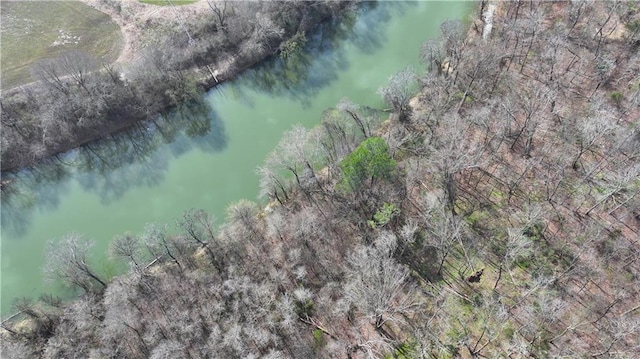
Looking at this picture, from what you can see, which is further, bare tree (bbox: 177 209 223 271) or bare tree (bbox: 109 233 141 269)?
bare tree (bbox: 177 209 223 271)

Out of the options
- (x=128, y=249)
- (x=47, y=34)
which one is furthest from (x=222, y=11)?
(x=128, y=249)

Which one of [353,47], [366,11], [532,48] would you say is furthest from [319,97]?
[532,48]

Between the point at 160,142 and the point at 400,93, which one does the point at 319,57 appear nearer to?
the point at 400,93

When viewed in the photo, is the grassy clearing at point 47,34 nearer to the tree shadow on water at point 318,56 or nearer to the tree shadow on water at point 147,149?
the tree shadow on water at point 147,149

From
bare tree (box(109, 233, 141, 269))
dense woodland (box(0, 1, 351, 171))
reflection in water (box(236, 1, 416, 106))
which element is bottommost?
bare tree (box(109, 233, 141, 269))

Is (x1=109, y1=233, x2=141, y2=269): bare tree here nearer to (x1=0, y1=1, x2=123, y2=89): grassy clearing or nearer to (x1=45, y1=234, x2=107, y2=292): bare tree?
(x1=45, y1=234, x2=107, y2=292): bare tree

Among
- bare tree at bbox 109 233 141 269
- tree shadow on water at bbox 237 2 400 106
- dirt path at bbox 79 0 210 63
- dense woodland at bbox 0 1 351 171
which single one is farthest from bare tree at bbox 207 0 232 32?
bare tree at bbox 109 233 141 269
